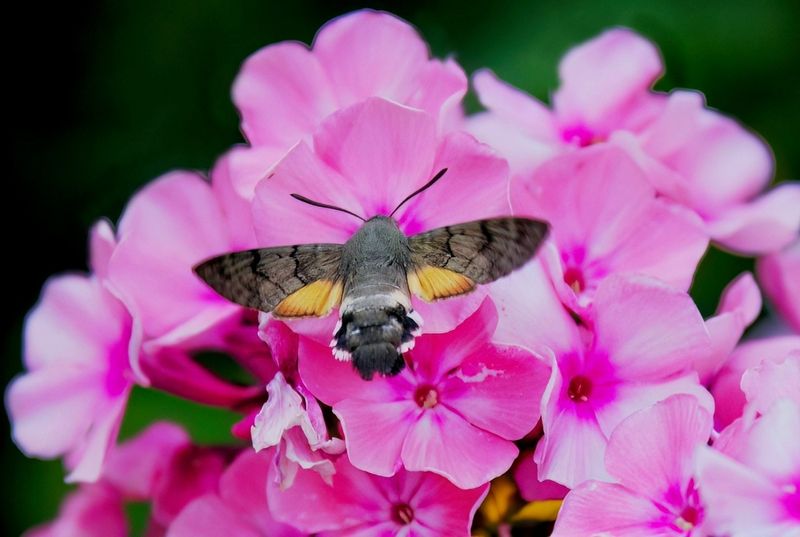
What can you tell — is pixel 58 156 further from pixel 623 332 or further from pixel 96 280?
pixel 623 332

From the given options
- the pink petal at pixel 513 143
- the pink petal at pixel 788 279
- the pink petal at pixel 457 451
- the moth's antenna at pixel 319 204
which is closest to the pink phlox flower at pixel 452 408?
the pink petal at pixel 457 451

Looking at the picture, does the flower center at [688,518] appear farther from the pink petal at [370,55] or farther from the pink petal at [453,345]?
the pink petal at [370,55]

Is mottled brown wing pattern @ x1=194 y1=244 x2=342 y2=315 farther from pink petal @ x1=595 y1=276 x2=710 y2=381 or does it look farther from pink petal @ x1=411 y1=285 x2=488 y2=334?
pink petal @ x1=595 y1=276 x2=710 y2=381

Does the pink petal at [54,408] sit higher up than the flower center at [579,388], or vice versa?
the flower center at [579,388]

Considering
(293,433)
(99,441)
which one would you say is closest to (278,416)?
(293,433)

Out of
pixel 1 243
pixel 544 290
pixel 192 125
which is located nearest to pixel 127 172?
pixel 192 125

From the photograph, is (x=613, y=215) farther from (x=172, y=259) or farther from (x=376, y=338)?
(x=172, y=259)

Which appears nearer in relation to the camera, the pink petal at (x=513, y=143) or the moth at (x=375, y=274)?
the moth at (x=375, y=274)
